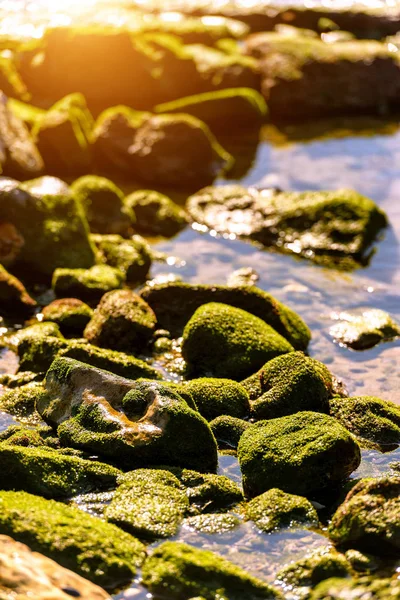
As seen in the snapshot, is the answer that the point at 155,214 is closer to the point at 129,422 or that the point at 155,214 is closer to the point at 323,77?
the point at 129,422

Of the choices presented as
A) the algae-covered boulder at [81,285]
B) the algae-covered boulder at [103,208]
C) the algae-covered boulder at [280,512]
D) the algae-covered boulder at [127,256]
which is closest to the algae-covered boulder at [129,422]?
the algae-covered boulder at [280,512]

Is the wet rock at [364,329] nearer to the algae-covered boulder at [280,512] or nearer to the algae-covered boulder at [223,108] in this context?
the algae-covered boulder at [280,512]

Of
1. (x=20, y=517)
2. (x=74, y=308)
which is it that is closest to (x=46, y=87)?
(x=74, y=308)

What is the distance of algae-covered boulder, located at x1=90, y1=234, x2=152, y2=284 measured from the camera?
15914 mm

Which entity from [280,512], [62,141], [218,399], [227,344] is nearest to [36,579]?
[280,512]

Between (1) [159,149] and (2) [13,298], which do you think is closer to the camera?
(2) [13,298]

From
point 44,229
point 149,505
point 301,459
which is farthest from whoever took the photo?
point 44,229

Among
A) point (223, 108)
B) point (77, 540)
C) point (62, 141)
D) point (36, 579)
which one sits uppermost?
point (36, 579)

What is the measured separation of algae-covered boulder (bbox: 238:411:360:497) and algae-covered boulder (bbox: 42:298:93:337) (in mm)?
4742

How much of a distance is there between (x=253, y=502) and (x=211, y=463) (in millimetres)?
951

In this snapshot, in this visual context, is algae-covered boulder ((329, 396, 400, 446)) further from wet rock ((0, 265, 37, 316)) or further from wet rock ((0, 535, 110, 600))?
wet rock ((0, 265, 37, 316))

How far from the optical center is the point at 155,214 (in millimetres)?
18406

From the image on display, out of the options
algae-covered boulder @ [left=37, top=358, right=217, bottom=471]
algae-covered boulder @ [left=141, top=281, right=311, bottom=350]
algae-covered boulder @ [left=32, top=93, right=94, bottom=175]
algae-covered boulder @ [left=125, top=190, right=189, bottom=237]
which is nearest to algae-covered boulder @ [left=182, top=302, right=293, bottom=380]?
algae-covered boulder @ [left=141, top=281, right=311, bottom=350]

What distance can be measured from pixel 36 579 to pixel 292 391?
15.4 ft
